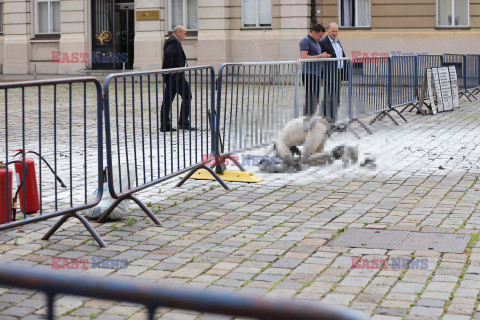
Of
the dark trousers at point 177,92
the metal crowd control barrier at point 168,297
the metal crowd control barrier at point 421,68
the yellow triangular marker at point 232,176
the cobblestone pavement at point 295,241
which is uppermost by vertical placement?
the metal crowd control barrier at point 421,68

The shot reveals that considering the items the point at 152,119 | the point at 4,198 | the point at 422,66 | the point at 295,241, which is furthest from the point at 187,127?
the point at 422,66

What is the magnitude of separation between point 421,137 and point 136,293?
41.5ft

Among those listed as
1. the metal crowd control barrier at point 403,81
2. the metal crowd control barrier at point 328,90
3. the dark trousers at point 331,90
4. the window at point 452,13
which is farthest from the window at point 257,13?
the dark trousers at point 331,90

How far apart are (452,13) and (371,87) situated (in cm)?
1606

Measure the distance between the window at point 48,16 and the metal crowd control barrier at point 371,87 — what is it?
2291 centimetres

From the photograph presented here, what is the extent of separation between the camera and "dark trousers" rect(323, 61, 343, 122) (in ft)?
42.9

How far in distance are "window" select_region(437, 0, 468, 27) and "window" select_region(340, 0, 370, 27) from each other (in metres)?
2.61

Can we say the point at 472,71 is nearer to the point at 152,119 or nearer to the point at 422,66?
the point at 422,66

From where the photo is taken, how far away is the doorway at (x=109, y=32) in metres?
35.8

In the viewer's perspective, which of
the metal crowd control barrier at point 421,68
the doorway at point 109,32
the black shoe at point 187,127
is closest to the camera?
the black shoe at point 187,127

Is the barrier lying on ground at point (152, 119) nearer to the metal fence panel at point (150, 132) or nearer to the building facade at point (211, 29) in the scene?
the metal fence panel at point (150, 132)

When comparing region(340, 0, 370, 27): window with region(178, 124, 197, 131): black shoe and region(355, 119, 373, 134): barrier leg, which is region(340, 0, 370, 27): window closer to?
region(355, 119, 373, 134): barrier leg

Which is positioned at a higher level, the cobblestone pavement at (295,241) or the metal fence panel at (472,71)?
the metal fence panel at (472,71)

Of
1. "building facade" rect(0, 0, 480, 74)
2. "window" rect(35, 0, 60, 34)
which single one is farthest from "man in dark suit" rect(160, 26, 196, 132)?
A: "window" rect(35, 0, 60, 34)
